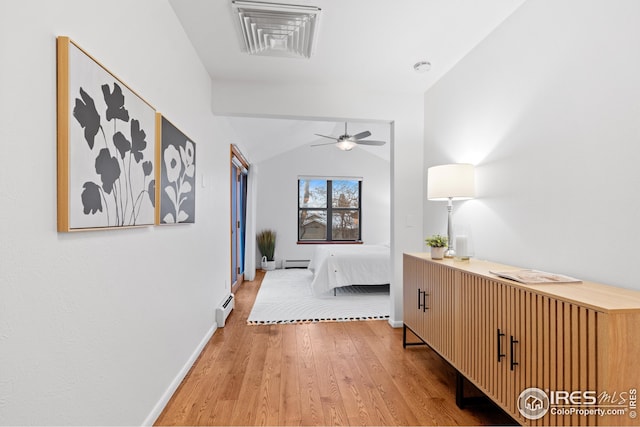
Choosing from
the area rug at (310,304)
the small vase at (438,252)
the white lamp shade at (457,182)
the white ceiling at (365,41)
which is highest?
the white ceiling at (365,41)

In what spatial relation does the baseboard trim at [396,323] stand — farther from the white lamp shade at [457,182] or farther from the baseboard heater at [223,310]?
the baseboard heater at [223,310]

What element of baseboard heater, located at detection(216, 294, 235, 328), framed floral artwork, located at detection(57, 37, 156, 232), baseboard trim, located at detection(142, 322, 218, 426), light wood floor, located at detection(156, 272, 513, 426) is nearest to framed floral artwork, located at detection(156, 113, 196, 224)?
framed floral artwork, located at detection(57, 37, 156, 232)

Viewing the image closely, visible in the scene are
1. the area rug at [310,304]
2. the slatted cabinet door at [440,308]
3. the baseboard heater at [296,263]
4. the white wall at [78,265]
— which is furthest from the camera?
the baseboard heater at [296,263]

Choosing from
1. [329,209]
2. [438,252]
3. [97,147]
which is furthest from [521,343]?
[329,209]

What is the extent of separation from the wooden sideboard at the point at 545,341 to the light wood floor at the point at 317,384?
0.30m

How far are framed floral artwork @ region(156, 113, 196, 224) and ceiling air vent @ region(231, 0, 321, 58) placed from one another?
0.85 metres

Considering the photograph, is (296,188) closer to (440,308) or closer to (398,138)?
(398,138)

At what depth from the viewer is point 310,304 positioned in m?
4.11

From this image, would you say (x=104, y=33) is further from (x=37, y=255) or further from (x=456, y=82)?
(x=456, y=82)

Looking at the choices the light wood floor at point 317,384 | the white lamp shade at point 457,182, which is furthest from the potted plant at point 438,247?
the light wood floor at point 317,384

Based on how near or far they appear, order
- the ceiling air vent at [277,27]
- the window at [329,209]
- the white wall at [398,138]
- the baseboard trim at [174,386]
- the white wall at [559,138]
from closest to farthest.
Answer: the white wall at [559,138], the baseboard trim at [174,386], the ceiling air vent at [277,27], the white wall at [398,138], the window at [329,209]

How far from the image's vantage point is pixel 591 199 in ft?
5.10

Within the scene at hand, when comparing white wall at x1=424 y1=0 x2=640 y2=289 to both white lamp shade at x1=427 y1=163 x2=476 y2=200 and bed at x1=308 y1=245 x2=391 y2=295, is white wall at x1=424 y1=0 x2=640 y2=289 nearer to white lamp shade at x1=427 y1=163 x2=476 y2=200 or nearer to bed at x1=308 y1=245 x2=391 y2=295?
white lamp shade at x1=427 y1=163 x2=476 y2=200

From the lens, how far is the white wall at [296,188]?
708cm
